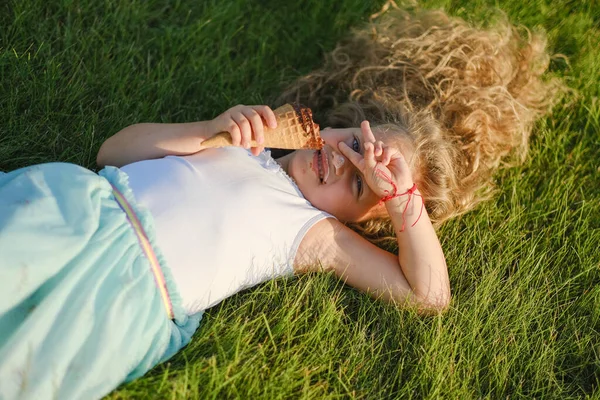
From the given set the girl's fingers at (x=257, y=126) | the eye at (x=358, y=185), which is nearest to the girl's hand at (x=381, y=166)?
the eye at (x=358, y=185)

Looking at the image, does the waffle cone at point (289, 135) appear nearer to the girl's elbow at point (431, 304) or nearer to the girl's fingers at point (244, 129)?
the girl's fingers at point (244, 129)

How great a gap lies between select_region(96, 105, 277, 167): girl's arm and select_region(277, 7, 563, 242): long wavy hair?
2.90 ft

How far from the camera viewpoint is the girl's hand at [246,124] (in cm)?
287

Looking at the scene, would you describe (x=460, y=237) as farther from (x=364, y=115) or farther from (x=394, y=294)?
(x=364, y=115)

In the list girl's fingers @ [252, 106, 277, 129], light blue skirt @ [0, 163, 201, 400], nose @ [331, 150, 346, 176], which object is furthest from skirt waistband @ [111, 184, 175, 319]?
nose @ [331, 150, 346, 176]

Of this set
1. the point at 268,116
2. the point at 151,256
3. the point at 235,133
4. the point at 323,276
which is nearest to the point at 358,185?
the point at 323,276

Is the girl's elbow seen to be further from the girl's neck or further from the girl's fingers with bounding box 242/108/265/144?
the girl's fingers with bounding box 242/108/265/144

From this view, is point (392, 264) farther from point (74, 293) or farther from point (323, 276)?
point (74, 293)

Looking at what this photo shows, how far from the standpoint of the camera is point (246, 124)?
2.88m

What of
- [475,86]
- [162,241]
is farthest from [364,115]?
[162,241]

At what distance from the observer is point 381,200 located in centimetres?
313

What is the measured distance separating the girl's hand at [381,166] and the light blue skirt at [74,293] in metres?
1.04

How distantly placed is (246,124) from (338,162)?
20.7 inches

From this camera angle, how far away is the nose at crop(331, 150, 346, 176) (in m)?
3.13
